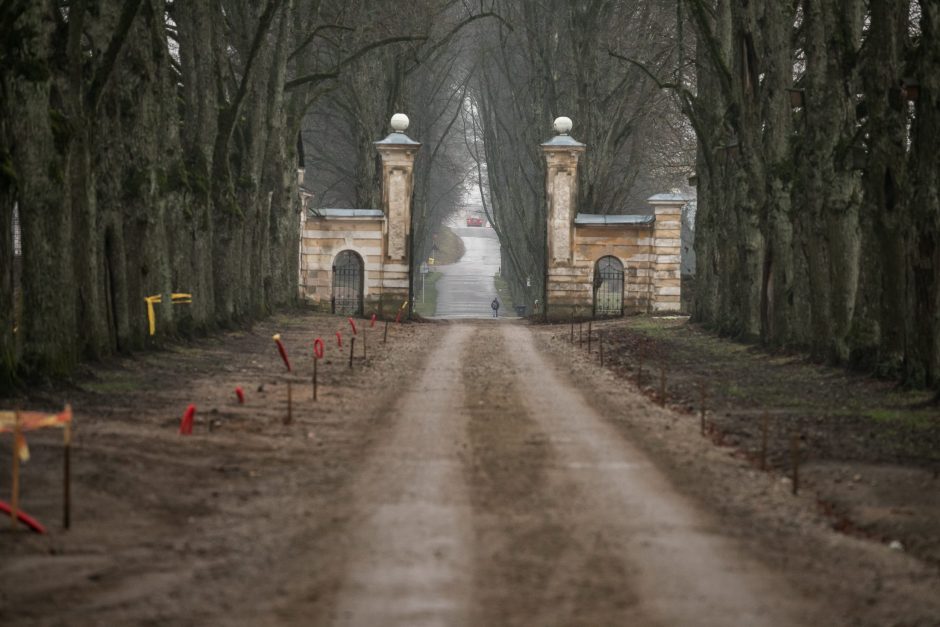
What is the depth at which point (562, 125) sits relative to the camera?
141ft

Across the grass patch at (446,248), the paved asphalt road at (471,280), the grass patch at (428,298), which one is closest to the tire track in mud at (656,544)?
the grass patch at (428,298)

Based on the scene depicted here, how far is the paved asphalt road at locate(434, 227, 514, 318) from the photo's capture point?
70.9 m

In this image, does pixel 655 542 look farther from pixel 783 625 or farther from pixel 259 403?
pixel 259 403

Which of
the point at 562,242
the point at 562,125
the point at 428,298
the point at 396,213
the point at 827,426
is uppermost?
the point at 562,125

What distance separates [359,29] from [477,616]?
1320 inches

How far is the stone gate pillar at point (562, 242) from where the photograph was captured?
43.1 meters

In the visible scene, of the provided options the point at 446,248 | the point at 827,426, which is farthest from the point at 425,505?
the point at 446,248

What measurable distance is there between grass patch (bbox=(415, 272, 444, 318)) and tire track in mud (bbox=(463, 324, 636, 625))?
45.8m

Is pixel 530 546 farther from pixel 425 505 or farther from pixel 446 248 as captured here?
pixel 446 248

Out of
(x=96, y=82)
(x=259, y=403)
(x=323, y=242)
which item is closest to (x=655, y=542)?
(x=259, y=403)

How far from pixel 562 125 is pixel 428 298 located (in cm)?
3678

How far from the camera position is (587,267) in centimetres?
4325

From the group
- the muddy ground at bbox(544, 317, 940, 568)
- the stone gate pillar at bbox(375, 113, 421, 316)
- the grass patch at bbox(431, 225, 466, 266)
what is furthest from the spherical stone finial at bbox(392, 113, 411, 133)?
the grass patch at bbox(431, 225, 466, 266)

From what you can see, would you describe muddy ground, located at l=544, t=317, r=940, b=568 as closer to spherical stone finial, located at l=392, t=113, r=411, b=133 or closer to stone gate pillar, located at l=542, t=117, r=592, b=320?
stone gate pillar, located at l=542, t=117, r=592, b=320
